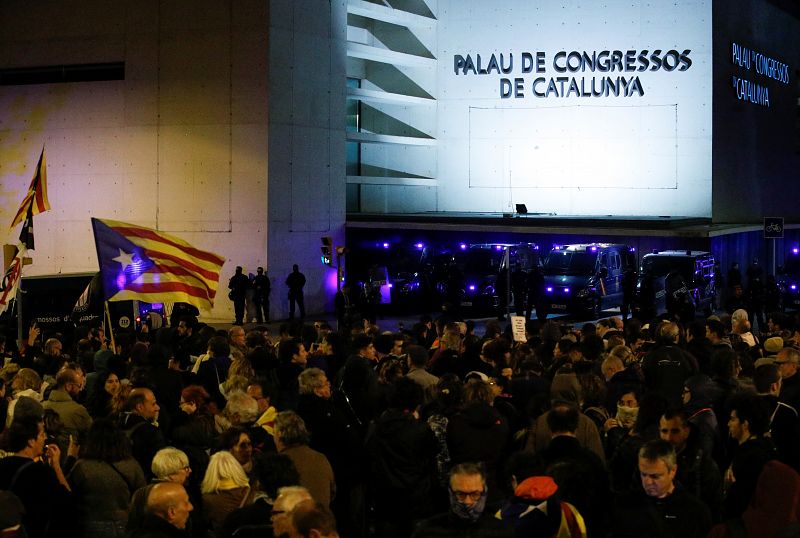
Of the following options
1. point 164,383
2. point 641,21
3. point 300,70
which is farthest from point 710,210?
point 164,383

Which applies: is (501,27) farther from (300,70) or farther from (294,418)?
(294,418)

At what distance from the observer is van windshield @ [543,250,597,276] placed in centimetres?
3225

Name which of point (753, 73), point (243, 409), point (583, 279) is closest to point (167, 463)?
point (243, 409)

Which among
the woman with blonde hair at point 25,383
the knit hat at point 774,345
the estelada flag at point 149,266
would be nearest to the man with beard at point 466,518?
the woman with blonde hair at point 25,383

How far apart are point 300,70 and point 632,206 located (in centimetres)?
1339

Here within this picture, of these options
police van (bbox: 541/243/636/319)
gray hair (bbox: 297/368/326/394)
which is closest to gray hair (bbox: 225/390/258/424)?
gray hair (bbox: 297/368/326/394)

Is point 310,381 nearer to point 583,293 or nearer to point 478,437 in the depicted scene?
point 478,437

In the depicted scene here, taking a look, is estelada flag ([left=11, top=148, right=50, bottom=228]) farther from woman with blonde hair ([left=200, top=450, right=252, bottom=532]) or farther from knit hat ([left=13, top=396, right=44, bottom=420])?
woman with blonde hair ([left=200, top=450, right=252, bottom=532])

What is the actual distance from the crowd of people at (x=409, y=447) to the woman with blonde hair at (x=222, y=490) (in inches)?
0.5

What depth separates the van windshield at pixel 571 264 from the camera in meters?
32.2

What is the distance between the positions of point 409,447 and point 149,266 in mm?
8568

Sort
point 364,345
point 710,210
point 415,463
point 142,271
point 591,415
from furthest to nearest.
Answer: point 710,210, point 142,271, point 364,345, point 591,415, point 415,463

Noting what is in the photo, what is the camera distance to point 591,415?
997 centimetres

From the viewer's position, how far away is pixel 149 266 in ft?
54.2
